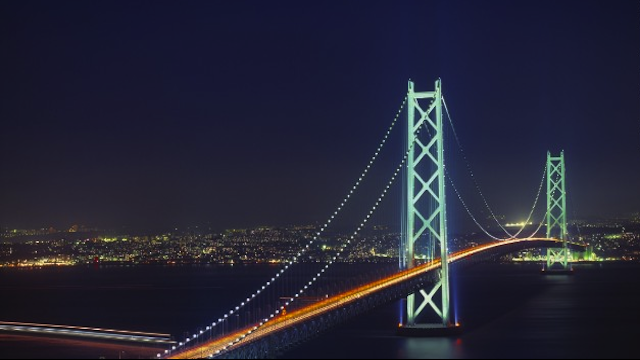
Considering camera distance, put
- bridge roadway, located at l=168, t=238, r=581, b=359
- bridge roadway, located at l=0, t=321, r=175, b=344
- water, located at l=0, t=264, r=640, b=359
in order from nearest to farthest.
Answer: bridge roadway, located at l=168, t=238, r=581, b=359, water, located at l=0, t=264, r=640, b=359, bridge roadway, located at l=0, t=321, r=175, b=344

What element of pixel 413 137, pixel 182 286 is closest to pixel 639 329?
pixel 413 137

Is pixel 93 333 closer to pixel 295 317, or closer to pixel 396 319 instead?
pixel 295 317

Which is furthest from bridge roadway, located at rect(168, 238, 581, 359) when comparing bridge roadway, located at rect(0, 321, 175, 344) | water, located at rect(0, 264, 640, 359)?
bridge roadway, located at rect(0, 321, 175, 344)

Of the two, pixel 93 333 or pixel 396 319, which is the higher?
pixel 396 319

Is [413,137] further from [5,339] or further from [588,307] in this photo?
[588,307]

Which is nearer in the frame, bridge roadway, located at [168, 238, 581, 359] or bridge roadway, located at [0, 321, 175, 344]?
bridge roadway, located at [168, 238, 581, 359]

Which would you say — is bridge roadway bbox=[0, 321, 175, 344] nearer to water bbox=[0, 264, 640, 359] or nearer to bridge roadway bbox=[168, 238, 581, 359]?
water bbox=[0, 264, 640, 359]

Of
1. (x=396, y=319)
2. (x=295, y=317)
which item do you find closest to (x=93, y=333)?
(x=295, y=317)

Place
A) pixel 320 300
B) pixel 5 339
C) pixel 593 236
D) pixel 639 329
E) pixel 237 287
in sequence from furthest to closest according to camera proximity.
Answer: pixel 593 236, pixel 237 287, pixel 639 329, pixel 5 339, pixel 320 300
